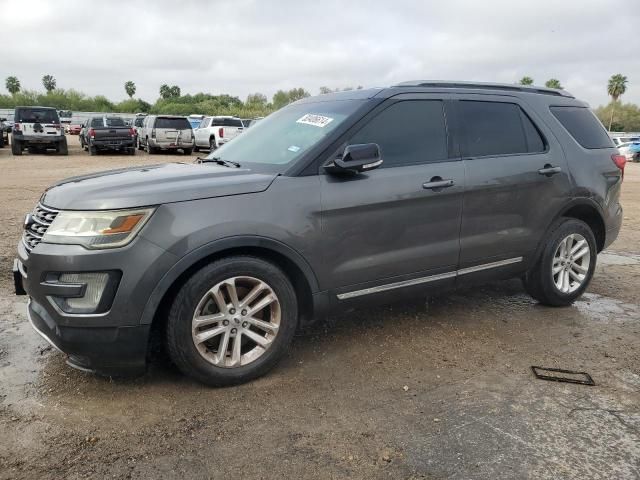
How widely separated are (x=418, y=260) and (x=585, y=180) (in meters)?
1.94

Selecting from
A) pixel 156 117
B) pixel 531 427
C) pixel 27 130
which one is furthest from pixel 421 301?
pixel 27 130

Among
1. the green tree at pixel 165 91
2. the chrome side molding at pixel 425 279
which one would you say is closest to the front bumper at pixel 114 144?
the chrome side molding at pixel 425 279

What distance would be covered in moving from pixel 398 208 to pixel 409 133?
2.00 feet

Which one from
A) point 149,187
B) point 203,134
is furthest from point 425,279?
point 203,134

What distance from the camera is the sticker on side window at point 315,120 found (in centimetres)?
373

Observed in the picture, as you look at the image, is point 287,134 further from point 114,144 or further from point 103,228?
point 114,144

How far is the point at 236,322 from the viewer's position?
10.5 feet

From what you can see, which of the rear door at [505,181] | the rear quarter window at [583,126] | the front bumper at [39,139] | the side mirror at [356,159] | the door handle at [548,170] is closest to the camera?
the side mirror at [356,159]

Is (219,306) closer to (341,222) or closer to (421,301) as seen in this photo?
(341,222)

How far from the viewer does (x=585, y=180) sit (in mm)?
4629

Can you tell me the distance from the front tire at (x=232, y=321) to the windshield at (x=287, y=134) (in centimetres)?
83

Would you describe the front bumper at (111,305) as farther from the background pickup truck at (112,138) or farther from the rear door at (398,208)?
the background pickup truck at (112,138)

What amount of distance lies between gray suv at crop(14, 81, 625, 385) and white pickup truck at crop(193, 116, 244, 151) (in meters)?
19.2

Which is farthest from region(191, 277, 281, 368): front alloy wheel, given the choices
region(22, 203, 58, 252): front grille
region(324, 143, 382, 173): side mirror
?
region(22, 203, 58, 252): front grille
